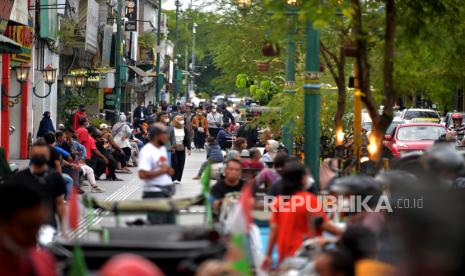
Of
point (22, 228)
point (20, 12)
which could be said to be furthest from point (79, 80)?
point (22, 228)

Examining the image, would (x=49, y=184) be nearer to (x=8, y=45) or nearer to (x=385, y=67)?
(x=385, y=67)

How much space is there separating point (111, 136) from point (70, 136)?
6.83m

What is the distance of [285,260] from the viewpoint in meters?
10.3

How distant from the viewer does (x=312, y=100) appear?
16.8 meters

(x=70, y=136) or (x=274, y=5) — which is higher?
(x=274, y=5)

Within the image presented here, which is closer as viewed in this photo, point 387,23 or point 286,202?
point 286,202

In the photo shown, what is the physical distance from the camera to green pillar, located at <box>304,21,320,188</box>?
16.7 meters

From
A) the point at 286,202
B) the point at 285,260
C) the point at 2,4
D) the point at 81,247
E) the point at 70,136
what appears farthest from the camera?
the point at 2,4

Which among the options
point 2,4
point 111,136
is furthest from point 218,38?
point 2,4

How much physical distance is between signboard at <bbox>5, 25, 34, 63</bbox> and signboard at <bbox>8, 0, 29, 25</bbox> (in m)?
0.36

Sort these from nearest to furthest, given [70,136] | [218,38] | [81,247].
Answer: [81,247]
[70,136]
[218,38]

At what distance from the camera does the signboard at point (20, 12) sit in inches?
1312

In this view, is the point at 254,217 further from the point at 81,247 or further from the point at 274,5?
the point at 81,247

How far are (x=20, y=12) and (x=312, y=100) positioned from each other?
19.2 metres
